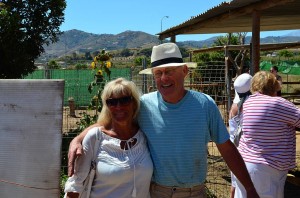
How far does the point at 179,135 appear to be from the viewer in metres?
2.58

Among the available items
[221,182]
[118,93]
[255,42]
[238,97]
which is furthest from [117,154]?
[221,182]

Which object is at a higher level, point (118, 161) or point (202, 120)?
point (202, 120)

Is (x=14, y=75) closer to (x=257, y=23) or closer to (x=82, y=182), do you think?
(x=257, y=23)

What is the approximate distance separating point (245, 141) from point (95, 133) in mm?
1571

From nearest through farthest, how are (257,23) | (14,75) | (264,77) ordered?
(264,77) → (257,23) → (14,75)

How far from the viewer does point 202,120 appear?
8.54ft

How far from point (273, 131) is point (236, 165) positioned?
927 mm

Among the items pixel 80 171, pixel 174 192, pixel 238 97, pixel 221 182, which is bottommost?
pixel 221 182

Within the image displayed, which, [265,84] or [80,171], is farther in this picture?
[265,84]

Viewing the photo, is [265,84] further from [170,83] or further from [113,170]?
[113,170]

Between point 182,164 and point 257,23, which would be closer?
point 182,164

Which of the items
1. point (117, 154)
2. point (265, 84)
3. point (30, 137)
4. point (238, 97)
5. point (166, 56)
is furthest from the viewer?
→ point (238, 97)

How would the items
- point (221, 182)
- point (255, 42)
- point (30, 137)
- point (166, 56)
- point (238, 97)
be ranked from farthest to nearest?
point (221, 182) → point (255, 42) → point (238, 97) → point (30, 137) → point (166, 56)

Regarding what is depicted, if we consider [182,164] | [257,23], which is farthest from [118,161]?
[257,23]
